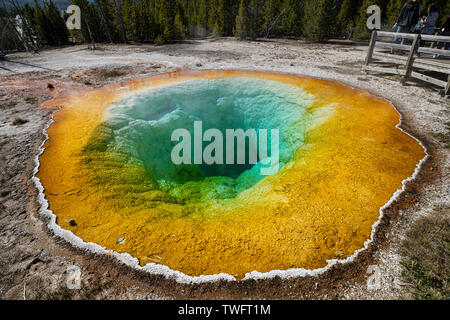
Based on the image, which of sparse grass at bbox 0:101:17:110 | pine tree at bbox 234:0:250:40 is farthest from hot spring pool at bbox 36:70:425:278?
pine tree at bbox 234:0:250:40

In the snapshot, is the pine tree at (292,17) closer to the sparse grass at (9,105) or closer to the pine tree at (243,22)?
the pine tree at (243,22)

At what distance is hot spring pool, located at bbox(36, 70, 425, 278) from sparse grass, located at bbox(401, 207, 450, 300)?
0.67 metres

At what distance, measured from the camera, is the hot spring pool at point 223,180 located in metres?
4.00

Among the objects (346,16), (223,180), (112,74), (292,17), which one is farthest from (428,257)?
(346,16)

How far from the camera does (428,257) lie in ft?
11.6

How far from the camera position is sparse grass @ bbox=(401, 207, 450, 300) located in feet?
10.2

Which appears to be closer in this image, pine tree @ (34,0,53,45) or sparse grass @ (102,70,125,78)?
sparse grass @ (102,70,125,78)

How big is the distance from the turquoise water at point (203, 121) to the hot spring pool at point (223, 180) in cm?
6

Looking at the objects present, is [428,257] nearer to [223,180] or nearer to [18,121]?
[223,180]

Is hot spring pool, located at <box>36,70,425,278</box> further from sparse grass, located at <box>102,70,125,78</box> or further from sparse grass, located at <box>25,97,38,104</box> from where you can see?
sparse grass, located at <box>102,70,125,78</box>

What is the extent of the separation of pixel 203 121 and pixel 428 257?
9.24 metres

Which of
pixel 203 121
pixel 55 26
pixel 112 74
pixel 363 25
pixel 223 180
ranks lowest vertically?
pixel 223 180

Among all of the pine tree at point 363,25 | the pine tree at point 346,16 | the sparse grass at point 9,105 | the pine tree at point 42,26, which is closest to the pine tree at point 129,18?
the pine tree at point 42,26
